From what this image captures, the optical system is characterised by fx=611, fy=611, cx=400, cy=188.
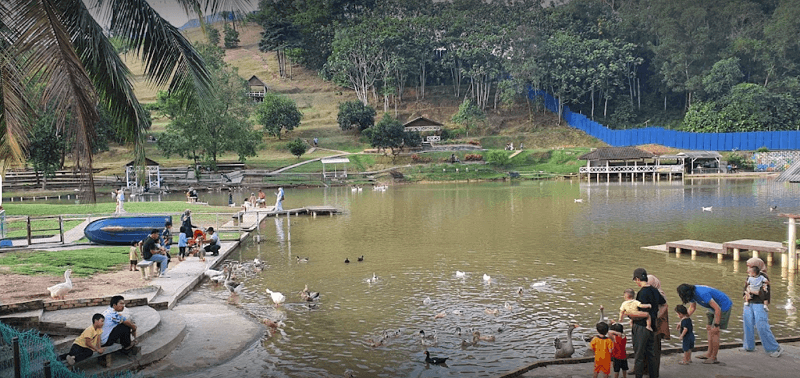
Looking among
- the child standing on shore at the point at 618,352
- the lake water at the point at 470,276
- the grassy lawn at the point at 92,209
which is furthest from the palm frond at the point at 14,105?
the grassy lawn at the point at 92,209

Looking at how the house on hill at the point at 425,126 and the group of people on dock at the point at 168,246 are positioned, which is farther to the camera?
the house on hill at the point at 425,126

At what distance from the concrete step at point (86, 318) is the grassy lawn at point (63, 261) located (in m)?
4.98

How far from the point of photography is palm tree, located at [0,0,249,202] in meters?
8.42

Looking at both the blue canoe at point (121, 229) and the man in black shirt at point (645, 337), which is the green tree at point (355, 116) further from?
the man in black shirt at point (645, 337)

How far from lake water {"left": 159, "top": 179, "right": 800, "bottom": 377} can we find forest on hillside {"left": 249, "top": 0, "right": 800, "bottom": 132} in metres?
50.6

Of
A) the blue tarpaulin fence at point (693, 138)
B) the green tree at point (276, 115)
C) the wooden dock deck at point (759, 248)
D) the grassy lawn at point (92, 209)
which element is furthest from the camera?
the green tree at point (276, 115)

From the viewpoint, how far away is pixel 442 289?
16984 millimetres

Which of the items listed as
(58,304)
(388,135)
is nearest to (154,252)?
(58,304)

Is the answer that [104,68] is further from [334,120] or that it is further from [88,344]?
[334,120]

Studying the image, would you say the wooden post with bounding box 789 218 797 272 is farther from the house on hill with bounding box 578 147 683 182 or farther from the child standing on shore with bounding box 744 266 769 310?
the house on hill with bounding box 578 147 683 182

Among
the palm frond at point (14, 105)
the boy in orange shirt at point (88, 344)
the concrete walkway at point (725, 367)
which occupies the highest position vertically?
the palm frond at point (14, 105)

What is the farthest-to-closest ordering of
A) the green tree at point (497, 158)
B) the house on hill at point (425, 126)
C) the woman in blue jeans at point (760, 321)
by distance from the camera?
the house on hill at point (425, 126), the green tree at point (497, 158), the woman in blue jeans at point (760, 321)

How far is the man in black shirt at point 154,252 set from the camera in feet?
56.3

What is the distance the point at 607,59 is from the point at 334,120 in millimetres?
40875
